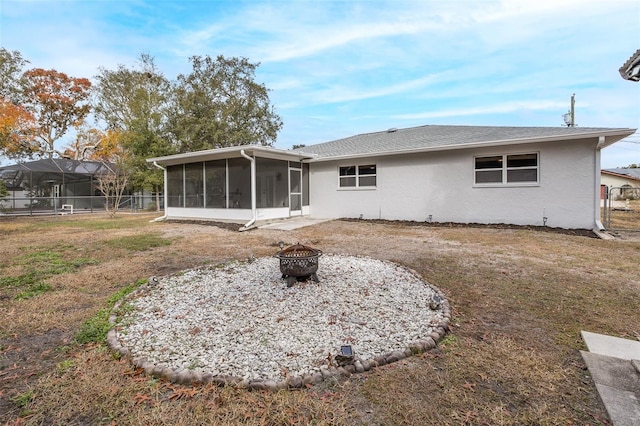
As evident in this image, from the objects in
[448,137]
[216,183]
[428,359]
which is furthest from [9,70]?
[428,359]

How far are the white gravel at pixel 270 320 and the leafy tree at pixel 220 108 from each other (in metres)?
17.0

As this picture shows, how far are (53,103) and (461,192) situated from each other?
95.4ft

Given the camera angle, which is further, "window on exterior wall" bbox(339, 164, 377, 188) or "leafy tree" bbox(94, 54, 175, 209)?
"leafy tree" bbox(94, 54, 175, 209)

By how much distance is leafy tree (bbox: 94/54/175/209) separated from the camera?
18.6m

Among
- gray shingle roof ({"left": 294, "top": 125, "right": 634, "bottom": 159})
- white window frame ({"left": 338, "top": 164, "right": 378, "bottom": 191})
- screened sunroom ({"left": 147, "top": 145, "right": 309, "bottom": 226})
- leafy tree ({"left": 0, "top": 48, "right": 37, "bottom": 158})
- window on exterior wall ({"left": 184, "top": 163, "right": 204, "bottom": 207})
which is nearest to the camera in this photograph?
A: gray shingle roof ({"left": 294, "top": 125, "right": 634, "bottom": 159})

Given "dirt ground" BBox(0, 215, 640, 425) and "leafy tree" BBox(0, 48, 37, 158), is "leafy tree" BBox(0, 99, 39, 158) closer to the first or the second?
"leafy tree" BBox(0, 48, 37, 158)

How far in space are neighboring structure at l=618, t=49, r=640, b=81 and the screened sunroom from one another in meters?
8.65

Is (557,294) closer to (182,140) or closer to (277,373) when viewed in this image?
(277,373)

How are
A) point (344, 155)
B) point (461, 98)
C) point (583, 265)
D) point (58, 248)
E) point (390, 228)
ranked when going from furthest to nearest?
1. point (461, 98)
2. point (344, 155)
3. point (390, 228)
4. point (58, 248)
5. point (583, 265)

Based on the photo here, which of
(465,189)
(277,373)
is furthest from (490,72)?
(277,373)

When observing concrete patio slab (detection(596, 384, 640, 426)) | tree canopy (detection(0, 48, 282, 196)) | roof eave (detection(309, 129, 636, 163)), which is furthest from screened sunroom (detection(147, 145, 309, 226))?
concrete patio slab (detection(596, 384, 640, 426))

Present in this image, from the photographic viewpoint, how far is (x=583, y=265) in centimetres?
510

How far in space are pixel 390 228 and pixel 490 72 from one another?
840 centimetres

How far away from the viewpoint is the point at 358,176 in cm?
1206
